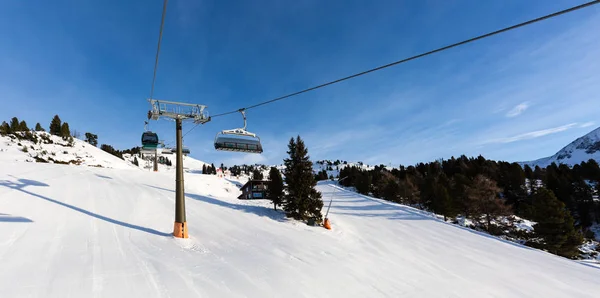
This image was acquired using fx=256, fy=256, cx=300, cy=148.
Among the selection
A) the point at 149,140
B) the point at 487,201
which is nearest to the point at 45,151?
the point at 149,140

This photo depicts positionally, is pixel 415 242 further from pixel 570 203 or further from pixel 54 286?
pixel 570 203

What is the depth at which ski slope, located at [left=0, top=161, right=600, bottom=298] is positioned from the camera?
21.3 ft

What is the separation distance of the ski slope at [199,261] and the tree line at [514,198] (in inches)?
539

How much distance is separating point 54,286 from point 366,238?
69.3ft

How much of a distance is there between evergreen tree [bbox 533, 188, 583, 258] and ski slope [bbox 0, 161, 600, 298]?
12.5 meters

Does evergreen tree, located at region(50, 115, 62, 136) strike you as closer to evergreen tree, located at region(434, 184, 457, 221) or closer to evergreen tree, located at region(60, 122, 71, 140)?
evergreen tree, located at region(60, 122, 71, 140)

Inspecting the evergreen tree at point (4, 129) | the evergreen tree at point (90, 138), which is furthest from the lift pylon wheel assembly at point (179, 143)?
the evergreen tree at point (90, 138)

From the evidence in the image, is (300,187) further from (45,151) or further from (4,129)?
(4,129)

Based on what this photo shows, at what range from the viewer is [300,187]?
25.8m

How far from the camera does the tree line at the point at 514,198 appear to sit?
30958 millimetres

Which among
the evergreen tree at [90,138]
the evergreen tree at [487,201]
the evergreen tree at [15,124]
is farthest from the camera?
the evergreen tree at [90,138]

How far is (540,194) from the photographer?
32500mm

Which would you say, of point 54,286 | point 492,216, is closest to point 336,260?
point 54,286

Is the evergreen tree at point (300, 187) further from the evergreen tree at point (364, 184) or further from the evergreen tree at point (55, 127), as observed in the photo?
the evergreen tree at point (55, 127)
